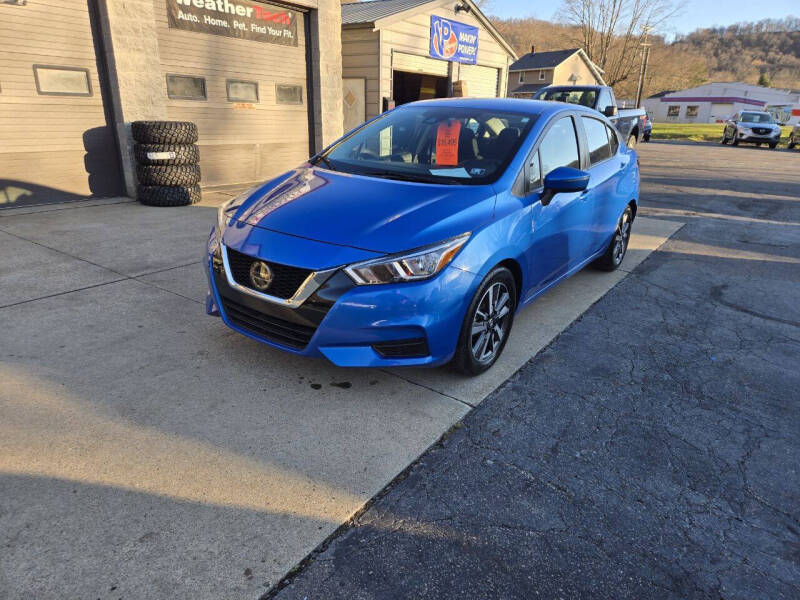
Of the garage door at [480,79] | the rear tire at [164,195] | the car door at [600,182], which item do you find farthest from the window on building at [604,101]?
the rear tire at [164,195]

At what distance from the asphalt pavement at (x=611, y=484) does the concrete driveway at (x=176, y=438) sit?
19 centimetres

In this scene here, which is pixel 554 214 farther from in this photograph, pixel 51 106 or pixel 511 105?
pixel 51 106

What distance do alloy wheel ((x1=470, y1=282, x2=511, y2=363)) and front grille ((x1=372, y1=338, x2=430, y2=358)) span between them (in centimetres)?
38

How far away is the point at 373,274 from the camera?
9.14 ft

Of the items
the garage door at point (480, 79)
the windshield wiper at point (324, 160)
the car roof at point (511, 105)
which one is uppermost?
the garage door at point (480, 79)

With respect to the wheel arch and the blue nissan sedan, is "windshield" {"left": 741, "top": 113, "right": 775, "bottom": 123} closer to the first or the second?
the blue nissan sedan

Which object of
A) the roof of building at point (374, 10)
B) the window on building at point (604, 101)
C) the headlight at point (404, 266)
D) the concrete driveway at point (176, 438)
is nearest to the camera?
the concrete driveway at point (176, 438)

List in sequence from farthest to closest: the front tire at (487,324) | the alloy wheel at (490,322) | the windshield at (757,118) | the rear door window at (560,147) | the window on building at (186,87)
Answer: the windshield at (757,118) < the window on building at (186,87) < the rear door window at (560,147) < the alloy wheel at (490,322) < the front tire at (487,324)

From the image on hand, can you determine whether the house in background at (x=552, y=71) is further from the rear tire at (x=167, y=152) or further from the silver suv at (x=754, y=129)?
the rear tire at (x=167, y=152)

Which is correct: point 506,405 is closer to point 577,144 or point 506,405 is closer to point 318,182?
point 318,182

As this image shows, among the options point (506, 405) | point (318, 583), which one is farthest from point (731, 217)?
point (318, 583)

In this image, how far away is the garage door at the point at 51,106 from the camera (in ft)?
23.4

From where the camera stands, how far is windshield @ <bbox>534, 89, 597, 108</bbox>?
14.1m

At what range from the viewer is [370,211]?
3.09m
